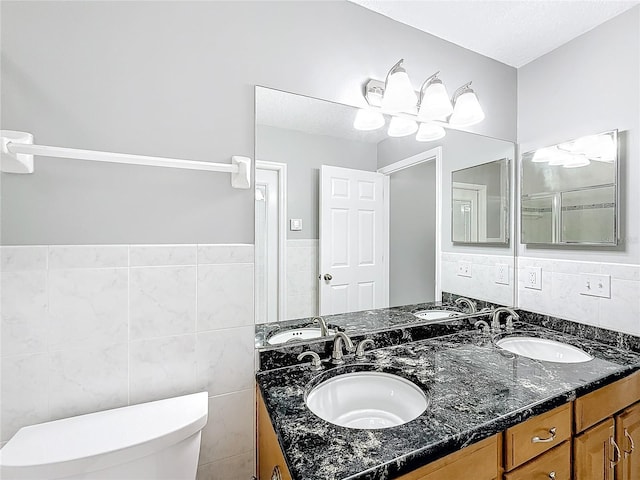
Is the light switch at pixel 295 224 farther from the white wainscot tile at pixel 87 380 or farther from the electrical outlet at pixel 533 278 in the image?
the electrical outlet at pixel 533 278

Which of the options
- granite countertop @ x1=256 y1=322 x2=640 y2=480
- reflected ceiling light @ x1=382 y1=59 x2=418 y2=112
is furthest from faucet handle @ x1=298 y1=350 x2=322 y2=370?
reflected ceiling light @ x1=382 y1=59 x2=418 y2=112

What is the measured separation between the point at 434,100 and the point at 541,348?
1.37 metres

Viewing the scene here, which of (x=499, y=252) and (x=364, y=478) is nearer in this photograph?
(x=364, y=478)

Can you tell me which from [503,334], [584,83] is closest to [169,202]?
[503,334]

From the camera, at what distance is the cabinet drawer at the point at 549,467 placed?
0.97m

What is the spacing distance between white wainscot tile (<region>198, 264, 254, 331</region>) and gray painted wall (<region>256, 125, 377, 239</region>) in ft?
0.90

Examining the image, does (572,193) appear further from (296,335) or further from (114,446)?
(114,446)

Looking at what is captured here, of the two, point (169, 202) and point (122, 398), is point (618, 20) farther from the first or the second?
point (122, 398)

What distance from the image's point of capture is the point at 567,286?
169cm

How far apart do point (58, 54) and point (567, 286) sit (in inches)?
93.6

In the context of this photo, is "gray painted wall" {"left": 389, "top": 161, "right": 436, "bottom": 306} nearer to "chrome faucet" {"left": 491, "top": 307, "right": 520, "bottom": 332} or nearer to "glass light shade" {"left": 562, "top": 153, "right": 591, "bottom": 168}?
"chrome faucet" {"left": 491, "top": 307, "right": 520, "bottom": 332}

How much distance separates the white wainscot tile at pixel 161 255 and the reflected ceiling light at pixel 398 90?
1.06 m

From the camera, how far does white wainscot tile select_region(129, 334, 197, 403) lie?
100cm

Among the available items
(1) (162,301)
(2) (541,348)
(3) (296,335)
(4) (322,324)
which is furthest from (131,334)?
(2) (541,348)
